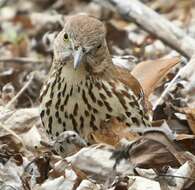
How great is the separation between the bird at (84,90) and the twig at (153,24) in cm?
165

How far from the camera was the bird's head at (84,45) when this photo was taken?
5137mm

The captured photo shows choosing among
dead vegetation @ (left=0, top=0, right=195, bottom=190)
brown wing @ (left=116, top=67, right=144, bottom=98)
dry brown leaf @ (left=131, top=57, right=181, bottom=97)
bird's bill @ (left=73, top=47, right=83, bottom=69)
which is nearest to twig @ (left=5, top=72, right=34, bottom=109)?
dead vegetation @ (left=0, top=0, right=195, bottom=190)

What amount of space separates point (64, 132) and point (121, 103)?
37 cm

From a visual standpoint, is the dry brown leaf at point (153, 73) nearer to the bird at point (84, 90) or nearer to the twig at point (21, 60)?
the bird at point (84, 90)

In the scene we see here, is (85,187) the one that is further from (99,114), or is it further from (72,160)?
(99,114)

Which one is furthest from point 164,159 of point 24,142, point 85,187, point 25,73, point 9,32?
point 9,32

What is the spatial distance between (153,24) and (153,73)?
83cm

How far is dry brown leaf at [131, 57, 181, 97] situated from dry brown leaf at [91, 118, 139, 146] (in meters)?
0.95

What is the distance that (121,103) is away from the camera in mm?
5195

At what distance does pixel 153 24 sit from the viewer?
22.9 feet

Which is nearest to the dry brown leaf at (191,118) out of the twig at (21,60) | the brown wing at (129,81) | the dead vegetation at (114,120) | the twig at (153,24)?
the dead vegetation at (114,120)

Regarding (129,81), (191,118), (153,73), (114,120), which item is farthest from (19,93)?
(114,120)

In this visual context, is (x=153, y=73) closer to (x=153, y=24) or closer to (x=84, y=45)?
(x=153, y=24)

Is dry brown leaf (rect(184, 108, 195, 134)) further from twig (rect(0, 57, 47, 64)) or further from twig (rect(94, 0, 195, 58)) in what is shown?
twig (rect(0, 57, 47, 64))
